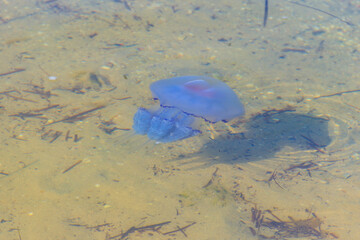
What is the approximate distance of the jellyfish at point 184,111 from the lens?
357cm

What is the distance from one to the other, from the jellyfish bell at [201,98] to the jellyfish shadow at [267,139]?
0.47 meters

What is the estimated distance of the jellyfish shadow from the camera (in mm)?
3768

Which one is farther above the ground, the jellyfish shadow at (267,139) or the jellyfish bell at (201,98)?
the jellyfish bell at (201,98)

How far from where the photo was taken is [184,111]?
143 inches

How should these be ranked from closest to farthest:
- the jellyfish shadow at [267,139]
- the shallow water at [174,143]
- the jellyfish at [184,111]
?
1. the shallow water at [174,143]
2. the jellyfish at [184,111]
3. the jellyfish shadow at [267,139]

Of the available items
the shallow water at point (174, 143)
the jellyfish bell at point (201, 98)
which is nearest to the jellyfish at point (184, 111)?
the jellyfish bell at point (201, 98)

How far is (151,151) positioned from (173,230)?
114cm

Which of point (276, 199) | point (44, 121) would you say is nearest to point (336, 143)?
point (276, 199)

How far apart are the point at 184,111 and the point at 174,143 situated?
504mm

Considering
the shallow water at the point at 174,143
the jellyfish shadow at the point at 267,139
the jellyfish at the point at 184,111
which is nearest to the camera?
the shallow water at the point at 174,143

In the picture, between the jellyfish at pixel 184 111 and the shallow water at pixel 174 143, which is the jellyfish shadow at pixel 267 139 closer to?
the shallow water at pixel 174 143

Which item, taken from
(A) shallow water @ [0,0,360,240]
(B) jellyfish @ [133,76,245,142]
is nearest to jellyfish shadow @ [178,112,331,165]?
(A) shallow water @ [0,0,360,240]

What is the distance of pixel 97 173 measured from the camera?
333 centimetres

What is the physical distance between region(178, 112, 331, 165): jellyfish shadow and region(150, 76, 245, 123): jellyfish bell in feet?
1.53
